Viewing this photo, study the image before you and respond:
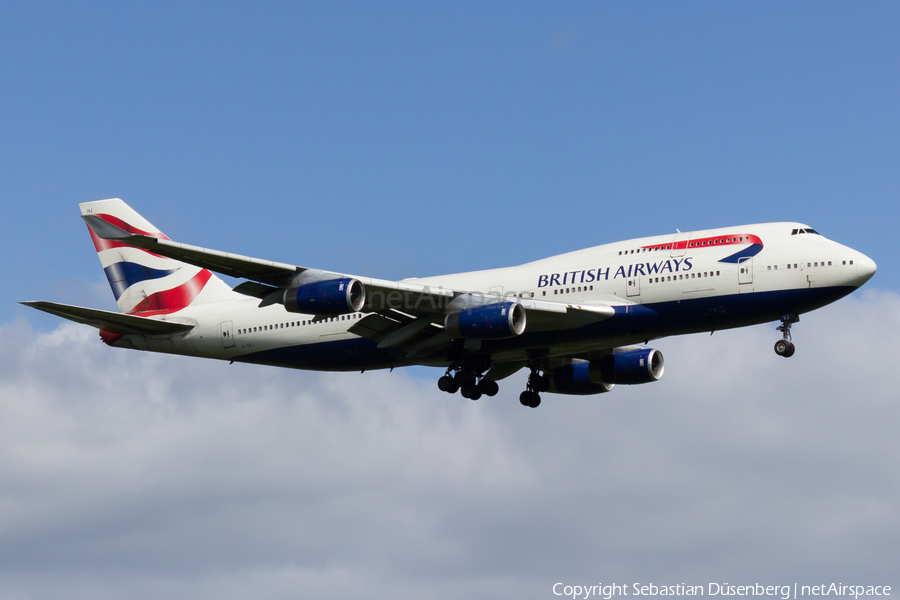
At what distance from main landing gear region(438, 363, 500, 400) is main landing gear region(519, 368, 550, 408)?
3.11 m

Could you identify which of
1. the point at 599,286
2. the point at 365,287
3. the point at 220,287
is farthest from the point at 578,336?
the point at 220,287

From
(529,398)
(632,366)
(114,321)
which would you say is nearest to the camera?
(114,321)

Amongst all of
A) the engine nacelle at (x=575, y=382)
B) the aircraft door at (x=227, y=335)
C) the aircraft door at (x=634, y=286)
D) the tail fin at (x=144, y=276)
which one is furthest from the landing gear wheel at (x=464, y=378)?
the tail fin at (x=144, y=276)

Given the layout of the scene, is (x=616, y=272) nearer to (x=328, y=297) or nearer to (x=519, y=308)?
(x=519, y=308)

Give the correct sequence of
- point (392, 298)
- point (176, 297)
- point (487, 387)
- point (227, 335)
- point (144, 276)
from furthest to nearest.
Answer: point (144, 276), point (176, 297), point (227, 335), point (487, 387), point (392, 298)

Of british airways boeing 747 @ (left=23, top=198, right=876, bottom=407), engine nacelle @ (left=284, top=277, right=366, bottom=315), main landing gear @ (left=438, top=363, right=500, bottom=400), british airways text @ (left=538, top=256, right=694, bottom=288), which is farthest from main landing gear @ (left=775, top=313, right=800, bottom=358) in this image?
engine nacelle @ (left=284, top=277, right=366, bottom=315)

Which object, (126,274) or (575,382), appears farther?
(126,274)

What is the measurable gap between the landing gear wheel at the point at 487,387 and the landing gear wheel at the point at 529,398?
259cm

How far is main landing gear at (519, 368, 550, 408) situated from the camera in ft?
158

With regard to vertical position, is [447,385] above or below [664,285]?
below

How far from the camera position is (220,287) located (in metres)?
50.2

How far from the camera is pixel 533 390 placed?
48.2 metres

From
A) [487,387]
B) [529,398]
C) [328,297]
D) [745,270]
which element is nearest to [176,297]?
[328,297]

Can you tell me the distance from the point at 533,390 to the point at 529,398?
1.37 ft
